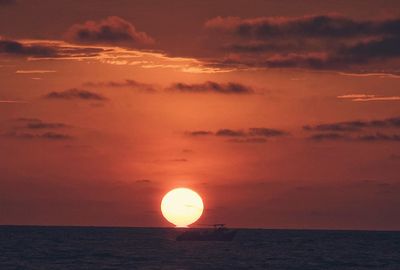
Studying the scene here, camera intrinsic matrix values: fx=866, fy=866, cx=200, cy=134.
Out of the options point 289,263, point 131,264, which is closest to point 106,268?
point 131,264

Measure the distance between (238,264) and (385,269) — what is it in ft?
79.1

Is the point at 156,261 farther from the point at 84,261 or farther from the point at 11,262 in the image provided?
the point at 11,262

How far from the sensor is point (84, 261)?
478 feet

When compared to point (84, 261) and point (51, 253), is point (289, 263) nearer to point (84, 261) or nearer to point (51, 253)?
point (84, 261)

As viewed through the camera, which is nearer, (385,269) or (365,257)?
(385,269)

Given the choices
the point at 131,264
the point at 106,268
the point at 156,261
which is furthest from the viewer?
the point at 156,261

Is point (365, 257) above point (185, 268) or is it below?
above

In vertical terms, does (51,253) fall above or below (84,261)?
above

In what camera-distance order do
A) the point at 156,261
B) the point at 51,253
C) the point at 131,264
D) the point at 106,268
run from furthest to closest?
1. the point at 51,253
2. the point at 156,261
3. the point at 131,264
4. the point at 106,268

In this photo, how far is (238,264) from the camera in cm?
14512

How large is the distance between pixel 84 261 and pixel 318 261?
142 feet

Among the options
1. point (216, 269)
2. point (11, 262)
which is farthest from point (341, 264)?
point (11, 262)

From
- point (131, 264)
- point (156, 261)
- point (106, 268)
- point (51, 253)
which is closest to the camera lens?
point (106, 268)

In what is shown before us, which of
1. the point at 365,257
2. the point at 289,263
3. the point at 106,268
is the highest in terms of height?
the point at 365,257
